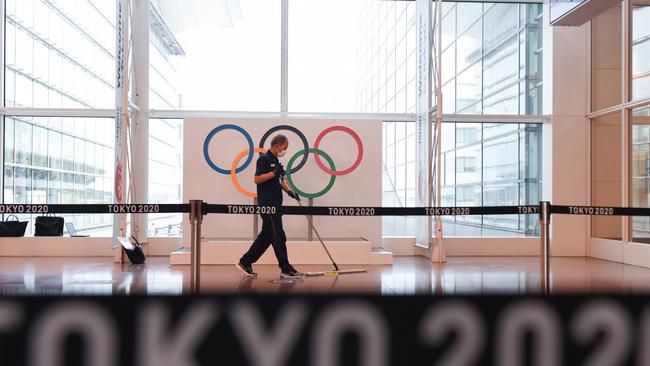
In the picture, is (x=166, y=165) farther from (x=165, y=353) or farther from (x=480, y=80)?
(x=165, y=353)

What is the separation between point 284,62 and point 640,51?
6.31 meters

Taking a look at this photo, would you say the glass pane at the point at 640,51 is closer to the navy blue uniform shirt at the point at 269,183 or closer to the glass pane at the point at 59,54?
the navy blue uniform shirt at the point at 269,183

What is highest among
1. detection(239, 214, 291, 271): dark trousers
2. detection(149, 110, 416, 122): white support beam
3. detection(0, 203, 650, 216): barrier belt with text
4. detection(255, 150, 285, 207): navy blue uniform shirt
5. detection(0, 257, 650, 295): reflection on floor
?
detection(149, 110, 416, 122): white support beam

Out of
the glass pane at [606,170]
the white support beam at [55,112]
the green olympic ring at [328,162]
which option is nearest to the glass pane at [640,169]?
the glass pane at [606,170]

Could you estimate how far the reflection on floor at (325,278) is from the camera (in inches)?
221

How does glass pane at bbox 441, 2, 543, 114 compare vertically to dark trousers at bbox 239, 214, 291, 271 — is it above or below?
above

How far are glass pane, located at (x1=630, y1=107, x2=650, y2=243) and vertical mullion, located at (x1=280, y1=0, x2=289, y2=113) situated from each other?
20.4 ft

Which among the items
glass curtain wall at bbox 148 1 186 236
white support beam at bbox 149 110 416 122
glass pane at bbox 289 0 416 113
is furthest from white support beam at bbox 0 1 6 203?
glass pane at bbox 289 0 416 113

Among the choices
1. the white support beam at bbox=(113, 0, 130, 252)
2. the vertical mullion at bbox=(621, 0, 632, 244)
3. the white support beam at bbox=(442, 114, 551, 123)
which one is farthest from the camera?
the white support beam at bbox=(442, 114, 551, 123)

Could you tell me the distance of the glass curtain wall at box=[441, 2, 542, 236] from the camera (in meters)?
9.98

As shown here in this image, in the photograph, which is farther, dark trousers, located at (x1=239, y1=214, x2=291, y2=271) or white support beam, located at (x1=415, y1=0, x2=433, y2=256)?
white support beam, located at (x1=415, y1=0, x2=433, y2=256)

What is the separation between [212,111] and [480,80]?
565cm

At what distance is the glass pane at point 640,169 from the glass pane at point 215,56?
6.44 metres

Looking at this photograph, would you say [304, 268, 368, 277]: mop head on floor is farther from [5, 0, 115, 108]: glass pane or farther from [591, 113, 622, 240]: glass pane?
[5, 0, 115, 108]: glass pane
